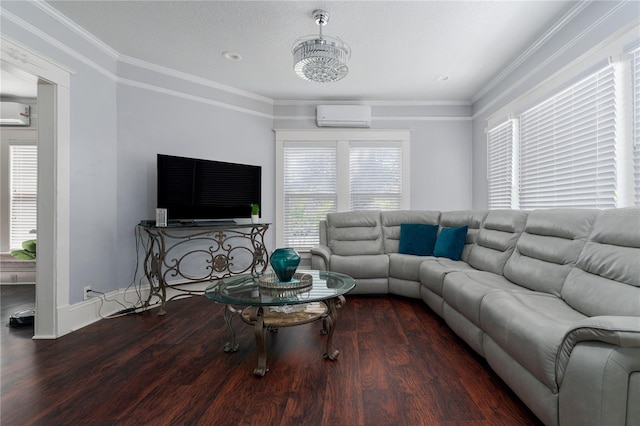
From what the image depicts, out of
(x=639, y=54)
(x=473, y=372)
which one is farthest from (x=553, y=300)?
(x=639, y=54)

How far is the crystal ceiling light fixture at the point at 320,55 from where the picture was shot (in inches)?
93.4

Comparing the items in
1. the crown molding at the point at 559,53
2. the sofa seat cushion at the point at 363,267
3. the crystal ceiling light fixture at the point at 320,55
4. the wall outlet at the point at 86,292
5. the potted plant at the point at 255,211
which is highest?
the crown molding at the point at 559,53

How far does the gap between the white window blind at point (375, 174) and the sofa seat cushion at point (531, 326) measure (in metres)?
2.77

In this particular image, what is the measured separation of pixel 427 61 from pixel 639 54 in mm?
1769

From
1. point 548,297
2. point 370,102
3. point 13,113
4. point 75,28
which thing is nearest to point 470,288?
point 548,297

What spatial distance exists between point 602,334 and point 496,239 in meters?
1.88

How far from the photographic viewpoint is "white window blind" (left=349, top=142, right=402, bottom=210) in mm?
4598

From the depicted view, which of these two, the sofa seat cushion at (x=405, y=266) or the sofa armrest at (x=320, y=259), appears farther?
the sofa armrest at (x=320, y=259)

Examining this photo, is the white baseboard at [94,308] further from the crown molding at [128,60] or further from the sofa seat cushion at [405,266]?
the sofa seat cushion at [405,266]

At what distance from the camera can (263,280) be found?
7.66 ft

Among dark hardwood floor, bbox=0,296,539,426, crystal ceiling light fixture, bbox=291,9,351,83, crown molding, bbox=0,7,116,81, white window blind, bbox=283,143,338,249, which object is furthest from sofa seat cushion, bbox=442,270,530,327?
crown molding, bbox=0,7,116,81

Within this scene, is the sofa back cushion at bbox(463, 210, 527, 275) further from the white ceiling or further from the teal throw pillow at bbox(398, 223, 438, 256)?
the white ceiling

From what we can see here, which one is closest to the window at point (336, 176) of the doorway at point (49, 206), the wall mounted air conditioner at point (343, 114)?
the wall mounted air conditioner at point (343, 114)

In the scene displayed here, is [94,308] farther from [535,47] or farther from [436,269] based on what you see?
[535,47]
